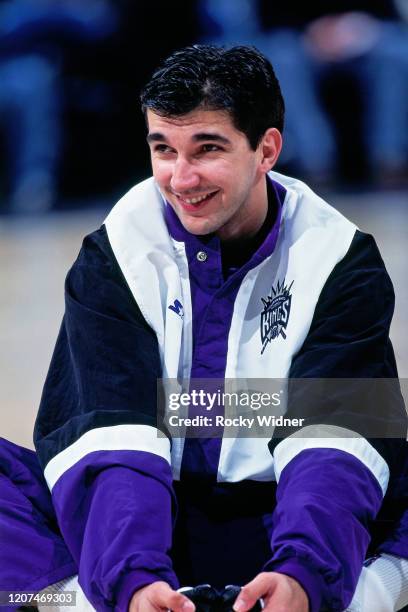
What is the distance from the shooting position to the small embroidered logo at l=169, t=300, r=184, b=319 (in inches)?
81.7

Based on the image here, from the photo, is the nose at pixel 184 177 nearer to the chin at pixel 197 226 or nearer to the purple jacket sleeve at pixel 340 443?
the chin at pixel 197 226

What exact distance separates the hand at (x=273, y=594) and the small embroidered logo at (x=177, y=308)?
19.2 inches

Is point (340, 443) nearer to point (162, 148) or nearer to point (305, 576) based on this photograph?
point (305, 576)

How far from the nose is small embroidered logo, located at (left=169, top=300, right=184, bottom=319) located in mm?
187

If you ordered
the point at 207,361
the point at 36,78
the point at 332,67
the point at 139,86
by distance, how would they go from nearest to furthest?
the point at 207,361 < the point at 36,78 < the point at 139,86 < the point at 332,67

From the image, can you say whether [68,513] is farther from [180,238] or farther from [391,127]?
[391,127]

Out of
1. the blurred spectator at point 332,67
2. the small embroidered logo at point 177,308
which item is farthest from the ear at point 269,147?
the blurred spectator at point 332,67

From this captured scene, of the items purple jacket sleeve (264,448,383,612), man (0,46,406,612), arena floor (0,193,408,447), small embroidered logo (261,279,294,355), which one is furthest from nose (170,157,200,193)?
arena floor (0,193,408,447)

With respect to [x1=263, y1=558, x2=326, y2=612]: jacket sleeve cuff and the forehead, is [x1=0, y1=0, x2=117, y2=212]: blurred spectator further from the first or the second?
[x1=263, y1=558, x2=326, y2=612]: jacket sleeve cuff

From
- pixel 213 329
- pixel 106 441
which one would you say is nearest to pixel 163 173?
Result: pixel 213 329

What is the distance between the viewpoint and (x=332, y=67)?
7262mm

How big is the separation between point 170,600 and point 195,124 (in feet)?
2.43

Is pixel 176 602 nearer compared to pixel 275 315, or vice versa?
pixel 176 602

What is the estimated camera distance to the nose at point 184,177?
2.01m
